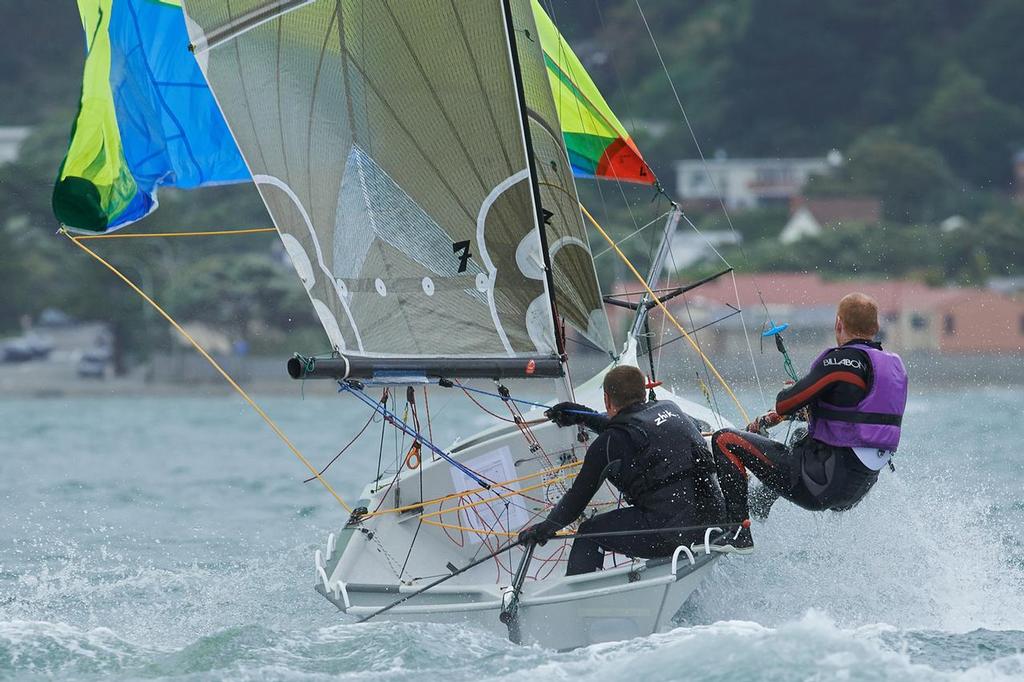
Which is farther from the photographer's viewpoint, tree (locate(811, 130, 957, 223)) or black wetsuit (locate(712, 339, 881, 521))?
tree (locate(811, 130, 957, 223))

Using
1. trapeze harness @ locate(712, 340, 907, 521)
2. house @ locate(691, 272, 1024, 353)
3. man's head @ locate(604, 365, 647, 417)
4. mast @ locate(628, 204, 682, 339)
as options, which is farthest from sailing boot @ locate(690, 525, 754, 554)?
house @ locate(691, 272, 1024, 353)

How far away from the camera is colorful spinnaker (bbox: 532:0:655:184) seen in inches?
301

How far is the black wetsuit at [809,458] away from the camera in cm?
509

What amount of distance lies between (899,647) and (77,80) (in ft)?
156

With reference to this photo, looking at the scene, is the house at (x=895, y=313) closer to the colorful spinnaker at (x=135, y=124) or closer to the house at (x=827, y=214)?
the house at (x=827, y=214)

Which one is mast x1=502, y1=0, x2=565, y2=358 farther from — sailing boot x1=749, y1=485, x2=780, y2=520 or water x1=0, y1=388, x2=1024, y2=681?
water x1=0, y1=388, x2=1024, y2=681

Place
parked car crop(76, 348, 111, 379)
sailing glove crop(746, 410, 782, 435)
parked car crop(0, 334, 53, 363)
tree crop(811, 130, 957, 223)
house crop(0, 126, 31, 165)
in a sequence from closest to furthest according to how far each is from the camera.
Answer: sailing glove crop(746, 410, 782, 435), parked car crop(76, 348, 111, 379), parked car crop(0, 334, 53, 363), tree crop(811, 130, 957, 223), house crop(0, 126, 31, 165)

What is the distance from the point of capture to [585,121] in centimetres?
775

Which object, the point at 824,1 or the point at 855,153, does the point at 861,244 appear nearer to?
the point at 855,153

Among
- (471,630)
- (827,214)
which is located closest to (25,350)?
(827,214)

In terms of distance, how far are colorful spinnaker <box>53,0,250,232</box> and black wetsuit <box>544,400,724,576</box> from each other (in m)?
2.32

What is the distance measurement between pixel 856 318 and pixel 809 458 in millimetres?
473

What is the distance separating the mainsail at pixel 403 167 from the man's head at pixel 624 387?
658mm

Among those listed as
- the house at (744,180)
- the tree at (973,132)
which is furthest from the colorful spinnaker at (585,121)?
the house at (744,180)
